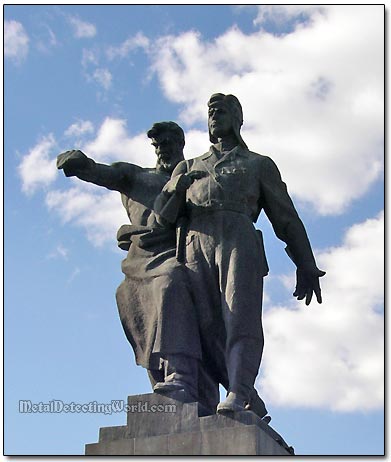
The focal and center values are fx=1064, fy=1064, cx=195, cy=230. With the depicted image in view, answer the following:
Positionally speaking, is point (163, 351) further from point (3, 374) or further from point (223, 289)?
point (3, 374)

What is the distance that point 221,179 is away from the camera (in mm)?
12523

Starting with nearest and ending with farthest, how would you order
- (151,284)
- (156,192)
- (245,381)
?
1. (245,381)
2. (151,284)
3. (156,192)

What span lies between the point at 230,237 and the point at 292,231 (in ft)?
3.56

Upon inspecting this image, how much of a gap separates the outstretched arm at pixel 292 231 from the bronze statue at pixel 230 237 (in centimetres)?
1

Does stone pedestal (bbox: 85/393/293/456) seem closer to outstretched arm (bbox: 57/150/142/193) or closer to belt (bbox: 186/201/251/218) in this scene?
belt (bbox: 186/201/251/218)

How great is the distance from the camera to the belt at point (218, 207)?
12398 millimetres

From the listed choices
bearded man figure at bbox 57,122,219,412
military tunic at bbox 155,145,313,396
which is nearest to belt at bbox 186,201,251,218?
military tunic at bbox 155,145,313,396

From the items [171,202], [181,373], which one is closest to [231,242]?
[171,202]

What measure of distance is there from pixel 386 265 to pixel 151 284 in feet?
10.3

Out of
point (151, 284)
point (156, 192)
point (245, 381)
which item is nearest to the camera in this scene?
point (245, 381)

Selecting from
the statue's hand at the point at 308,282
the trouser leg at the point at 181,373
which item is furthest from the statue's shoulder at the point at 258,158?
the trouser leg at the point at 181,373

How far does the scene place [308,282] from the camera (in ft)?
42.5

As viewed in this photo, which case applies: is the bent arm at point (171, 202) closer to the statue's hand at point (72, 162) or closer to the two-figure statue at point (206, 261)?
the two-figure statue at point (206, 261)

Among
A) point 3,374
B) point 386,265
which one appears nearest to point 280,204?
point 386,265
